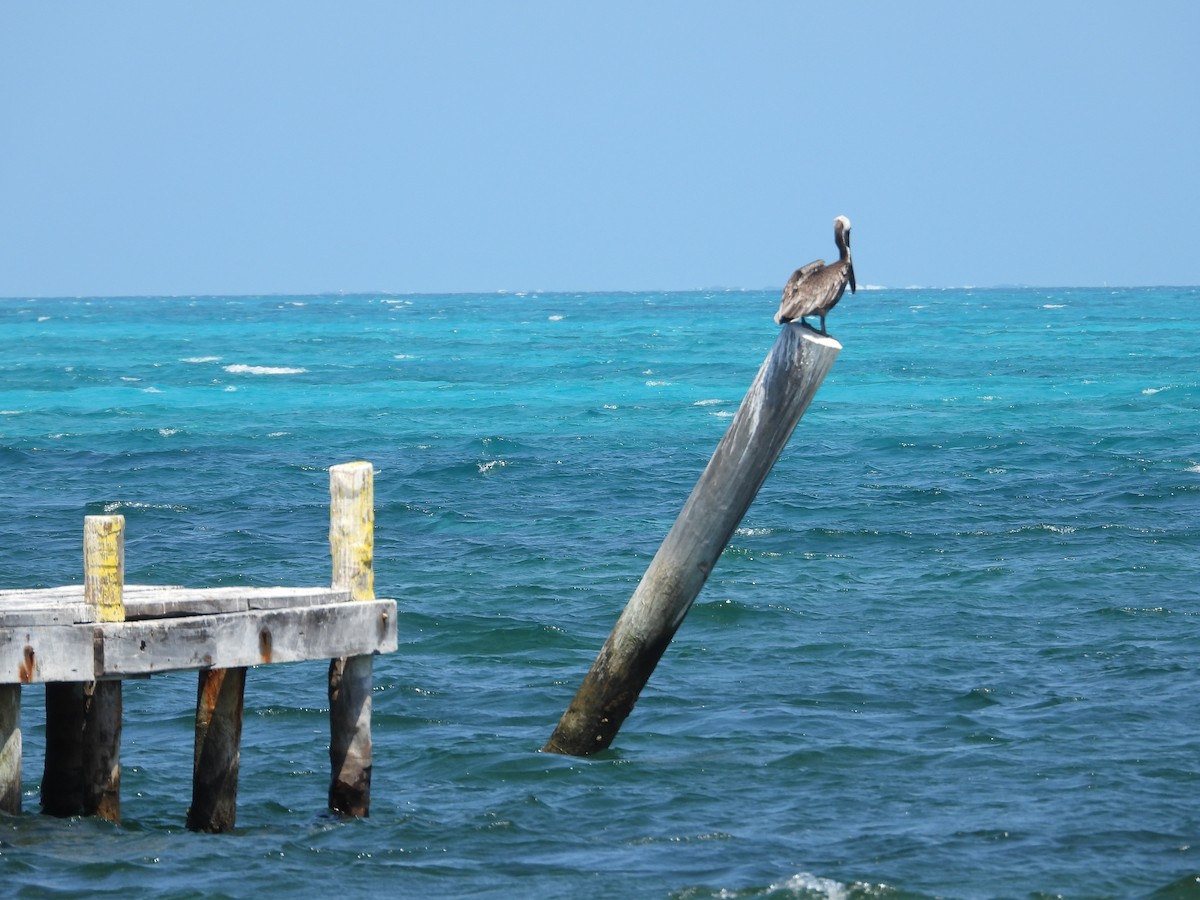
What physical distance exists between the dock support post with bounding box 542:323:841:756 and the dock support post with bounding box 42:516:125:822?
278 cm

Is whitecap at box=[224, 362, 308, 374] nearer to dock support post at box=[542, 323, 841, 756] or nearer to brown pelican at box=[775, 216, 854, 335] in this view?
dock support post at box=[542, 323, 841, 756]

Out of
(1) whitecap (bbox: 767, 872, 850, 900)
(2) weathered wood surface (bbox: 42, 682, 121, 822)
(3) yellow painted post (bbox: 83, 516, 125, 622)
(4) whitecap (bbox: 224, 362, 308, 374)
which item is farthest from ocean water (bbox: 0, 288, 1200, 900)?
(4) whitecap (bbox: 224, 362, 308, 374)

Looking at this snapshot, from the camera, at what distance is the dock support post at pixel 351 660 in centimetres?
902

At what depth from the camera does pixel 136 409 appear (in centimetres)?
4384

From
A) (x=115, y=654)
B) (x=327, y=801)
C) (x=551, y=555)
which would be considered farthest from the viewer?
(x=551, y=555)

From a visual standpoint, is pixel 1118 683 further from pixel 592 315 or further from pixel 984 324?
pixel 592 315

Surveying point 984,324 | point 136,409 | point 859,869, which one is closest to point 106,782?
point 859,869

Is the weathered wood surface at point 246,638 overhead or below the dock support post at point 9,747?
overhead

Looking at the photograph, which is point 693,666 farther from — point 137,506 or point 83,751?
point 137,506

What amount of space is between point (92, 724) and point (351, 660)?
1.41m

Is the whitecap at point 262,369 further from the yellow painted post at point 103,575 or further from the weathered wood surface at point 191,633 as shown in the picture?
the yellow painted post at point 103,575

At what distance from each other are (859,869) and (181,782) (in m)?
4.44

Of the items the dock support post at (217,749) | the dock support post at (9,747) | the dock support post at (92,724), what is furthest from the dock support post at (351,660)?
the dock support post at (9,747)

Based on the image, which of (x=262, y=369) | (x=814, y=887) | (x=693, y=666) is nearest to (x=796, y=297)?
(x=814, y=887)
